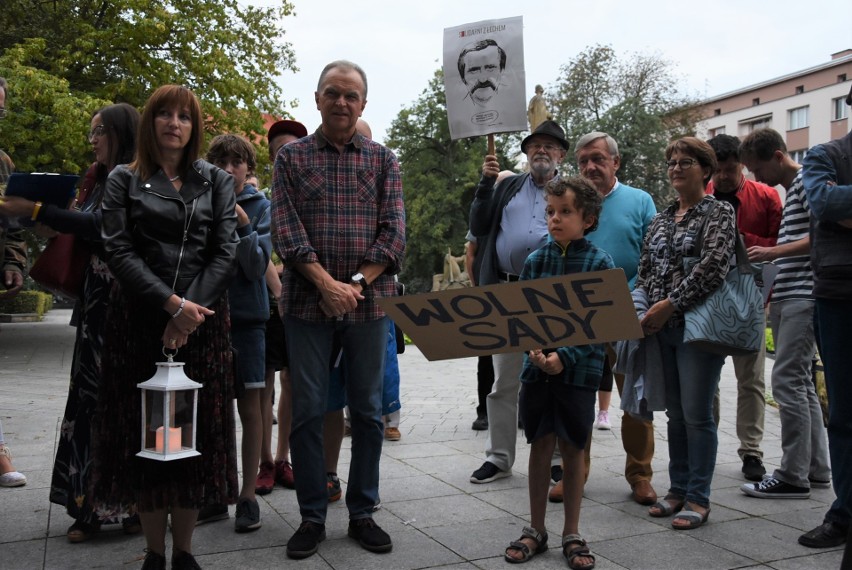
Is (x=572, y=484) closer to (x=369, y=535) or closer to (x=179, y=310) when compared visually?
(x=369, y=535)

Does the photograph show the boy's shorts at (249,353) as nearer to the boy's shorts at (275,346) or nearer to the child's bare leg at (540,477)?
the boy's shorts at (275,346)

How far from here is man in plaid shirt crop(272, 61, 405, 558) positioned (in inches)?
152

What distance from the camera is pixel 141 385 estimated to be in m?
3.13

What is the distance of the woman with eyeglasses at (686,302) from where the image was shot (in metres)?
4.22

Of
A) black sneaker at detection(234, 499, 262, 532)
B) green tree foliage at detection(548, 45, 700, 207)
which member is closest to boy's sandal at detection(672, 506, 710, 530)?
black sneaker at detection(234, 499, 262, 532)

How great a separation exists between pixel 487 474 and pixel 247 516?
170 cm

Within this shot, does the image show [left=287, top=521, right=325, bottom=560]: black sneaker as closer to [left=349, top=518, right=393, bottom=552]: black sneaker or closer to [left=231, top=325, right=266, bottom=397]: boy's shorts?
[left=349, top=518, right=393, bottom=552]: black sneaker

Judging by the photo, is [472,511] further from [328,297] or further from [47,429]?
[47,429]

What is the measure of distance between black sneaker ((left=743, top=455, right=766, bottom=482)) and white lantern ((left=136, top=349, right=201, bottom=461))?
12.3 feet

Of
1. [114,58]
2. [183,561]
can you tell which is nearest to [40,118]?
[114,58]

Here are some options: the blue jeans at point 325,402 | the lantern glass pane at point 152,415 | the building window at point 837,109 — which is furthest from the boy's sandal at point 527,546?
the building window at point 837,109

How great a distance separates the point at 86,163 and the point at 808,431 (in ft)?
53.3

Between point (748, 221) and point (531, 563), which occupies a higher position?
point (748, 221)

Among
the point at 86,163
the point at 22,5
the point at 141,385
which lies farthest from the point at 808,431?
the point at 22,5
